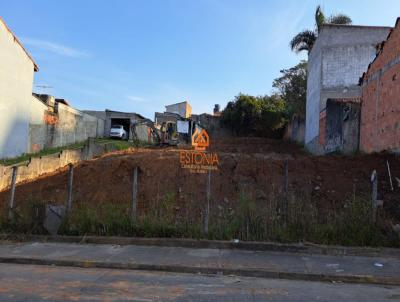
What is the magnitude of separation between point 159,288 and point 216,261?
2.30 metres

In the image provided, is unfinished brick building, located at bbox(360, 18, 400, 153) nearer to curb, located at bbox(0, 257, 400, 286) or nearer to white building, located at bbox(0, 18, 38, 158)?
curb, located at bbox(0, 257, 400, 286)

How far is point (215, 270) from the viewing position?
8.96 metres

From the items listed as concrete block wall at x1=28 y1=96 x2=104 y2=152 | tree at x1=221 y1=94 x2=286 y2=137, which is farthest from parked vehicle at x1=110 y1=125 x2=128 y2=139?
tree at x1=221 y1=94 x2=286 y2=137

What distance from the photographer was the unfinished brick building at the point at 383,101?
17.1 m

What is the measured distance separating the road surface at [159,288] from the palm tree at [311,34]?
34.2 meters

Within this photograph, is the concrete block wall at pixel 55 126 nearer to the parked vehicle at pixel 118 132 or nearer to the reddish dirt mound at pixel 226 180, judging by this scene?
the parked vehicle at pixel 118 132

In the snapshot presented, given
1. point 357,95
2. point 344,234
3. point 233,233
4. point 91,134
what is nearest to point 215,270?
point 233,233

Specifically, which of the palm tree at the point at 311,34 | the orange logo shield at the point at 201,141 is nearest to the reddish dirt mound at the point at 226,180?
the orange logo shield at the point at 201,141

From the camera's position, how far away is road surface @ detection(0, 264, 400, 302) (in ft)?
22.7

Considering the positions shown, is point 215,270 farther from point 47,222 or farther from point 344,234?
point 47,222

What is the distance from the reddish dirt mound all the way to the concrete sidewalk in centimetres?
400

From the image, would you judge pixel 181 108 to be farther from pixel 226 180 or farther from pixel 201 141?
pixel 201 141

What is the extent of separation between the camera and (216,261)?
31.5ft

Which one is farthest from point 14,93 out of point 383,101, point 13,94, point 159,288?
point 159,288
